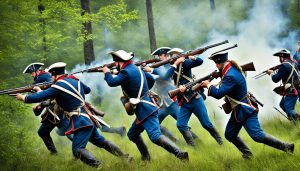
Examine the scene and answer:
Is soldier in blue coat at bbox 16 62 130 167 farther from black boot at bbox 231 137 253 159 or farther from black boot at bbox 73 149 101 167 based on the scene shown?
black boot at bbox 231 137 253 159

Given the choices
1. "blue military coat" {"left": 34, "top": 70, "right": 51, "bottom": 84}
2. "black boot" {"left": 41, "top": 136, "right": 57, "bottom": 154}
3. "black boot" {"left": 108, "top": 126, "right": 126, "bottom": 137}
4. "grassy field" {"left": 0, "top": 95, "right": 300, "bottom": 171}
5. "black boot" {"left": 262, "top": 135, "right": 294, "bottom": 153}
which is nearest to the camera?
"black boot" {"left": 262, "top": 135, "right": 294, "bottom": 153}

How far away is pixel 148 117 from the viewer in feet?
21.0

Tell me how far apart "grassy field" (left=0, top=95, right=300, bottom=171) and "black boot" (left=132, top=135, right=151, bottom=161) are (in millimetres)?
132

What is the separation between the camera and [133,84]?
6.45m

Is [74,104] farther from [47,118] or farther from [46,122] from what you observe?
[46,122]

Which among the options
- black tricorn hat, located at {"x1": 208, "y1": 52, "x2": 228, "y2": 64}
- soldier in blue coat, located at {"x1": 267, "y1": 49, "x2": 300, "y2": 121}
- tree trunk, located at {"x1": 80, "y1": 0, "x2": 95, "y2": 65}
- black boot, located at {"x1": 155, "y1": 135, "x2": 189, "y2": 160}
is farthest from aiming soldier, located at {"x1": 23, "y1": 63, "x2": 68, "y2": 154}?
soldier in blue coat, located at {"x1": 267, "y1": 49, "x2": 300, "y2": 121}

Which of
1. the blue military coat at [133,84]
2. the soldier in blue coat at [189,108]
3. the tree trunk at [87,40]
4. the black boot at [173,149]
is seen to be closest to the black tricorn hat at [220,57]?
the blue military coat at [133,84]

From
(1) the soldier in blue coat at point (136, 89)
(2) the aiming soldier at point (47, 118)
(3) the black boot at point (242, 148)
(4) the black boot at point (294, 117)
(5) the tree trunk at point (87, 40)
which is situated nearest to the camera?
(3) the black boot at point (242, 148)

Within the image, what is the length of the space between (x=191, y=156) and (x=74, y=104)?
7.34 feet

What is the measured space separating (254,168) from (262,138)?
1.51ft

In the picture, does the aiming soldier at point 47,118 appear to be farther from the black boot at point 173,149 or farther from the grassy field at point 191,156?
the black boot at point 173,149

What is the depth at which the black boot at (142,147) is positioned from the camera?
22.4ft

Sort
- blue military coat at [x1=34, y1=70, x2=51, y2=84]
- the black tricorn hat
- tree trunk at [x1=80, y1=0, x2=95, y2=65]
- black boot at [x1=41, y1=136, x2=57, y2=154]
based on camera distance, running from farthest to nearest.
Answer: tree trunk at [x1=80, y1=0, x2=95, y2=65] → blue military coat at [x1=34, y1=70, x2=51, y2=84] → black boot at [x1=41, y1=136, x2=57, y2=154] → the black tricorn hat

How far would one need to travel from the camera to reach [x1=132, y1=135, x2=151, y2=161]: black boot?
6.81 meters
